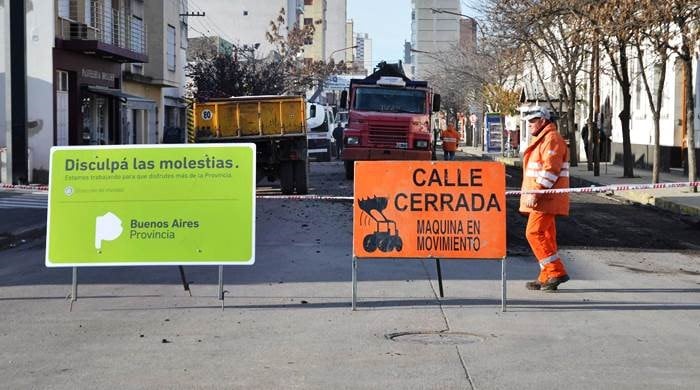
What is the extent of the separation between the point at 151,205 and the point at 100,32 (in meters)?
26.7

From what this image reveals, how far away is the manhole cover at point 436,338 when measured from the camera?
8.05 metres

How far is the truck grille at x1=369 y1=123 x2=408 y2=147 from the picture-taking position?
1233 inches

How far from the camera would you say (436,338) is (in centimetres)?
821

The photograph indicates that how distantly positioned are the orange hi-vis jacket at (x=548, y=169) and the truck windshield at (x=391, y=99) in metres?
21.2

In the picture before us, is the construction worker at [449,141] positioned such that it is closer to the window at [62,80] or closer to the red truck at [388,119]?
the red truck at [388,119]

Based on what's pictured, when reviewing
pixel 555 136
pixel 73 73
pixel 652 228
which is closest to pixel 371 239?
pixel 555 136

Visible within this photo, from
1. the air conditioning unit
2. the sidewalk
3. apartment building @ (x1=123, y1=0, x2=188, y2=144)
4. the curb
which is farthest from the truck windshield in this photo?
the curb

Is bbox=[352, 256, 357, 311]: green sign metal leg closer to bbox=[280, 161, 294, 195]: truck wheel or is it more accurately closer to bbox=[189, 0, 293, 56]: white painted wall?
bbox=[280, 161, 294, 195]: truck wheel

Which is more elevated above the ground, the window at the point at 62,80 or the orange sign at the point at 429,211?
the window at the point at 62,80

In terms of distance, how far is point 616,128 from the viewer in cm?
4712

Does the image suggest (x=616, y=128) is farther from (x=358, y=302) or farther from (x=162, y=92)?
(x=358, y=302)

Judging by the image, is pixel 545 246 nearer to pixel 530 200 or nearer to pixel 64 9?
pixel 530 200

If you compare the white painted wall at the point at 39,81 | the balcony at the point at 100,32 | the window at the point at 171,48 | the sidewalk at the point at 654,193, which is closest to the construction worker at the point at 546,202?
the sidewalk at the point at 654,193

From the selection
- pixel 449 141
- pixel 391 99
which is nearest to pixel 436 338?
pixel 391 99
